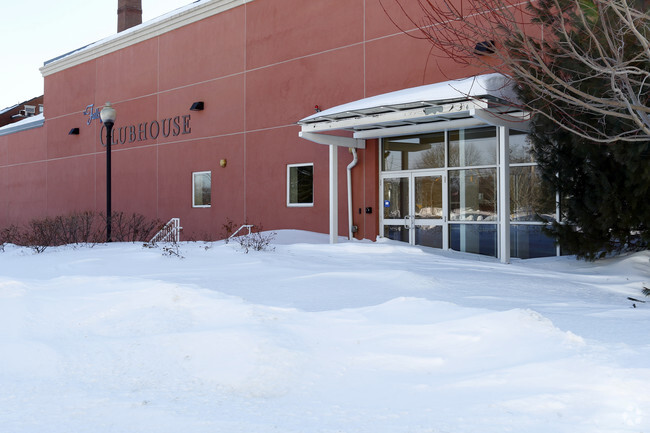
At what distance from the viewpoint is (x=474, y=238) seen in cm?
1327

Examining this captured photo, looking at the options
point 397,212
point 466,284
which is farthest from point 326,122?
point 466,284

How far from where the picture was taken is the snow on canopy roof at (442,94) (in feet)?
34.9

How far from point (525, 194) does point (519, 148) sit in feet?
3.12

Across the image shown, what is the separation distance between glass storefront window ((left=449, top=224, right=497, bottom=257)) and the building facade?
0.08 feet

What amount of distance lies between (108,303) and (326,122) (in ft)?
26.0

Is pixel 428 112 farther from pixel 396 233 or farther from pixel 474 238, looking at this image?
pixel 396 233

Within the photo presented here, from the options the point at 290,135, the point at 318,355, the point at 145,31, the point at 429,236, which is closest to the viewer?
the point at 318,355

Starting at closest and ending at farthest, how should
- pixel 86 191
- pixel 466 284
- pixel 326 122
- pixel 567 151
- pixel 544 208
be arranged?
pixel 466 284 < pixel 567 151 < pixel 544 208 < pixel 326 122 < pixel 86 191

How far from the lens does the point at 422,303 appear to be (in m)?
6.09

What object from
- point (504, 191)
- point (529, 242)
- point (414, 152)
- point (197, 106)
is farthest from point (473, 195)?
point (197, 106)

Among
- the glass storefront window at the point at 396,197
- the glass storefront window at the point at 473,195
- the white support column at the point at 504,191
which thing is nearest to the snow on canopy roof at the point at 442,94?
the white support column at the point at 504,191

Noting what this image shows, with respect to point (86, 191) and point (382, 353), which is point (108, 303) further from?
point (86, 191)

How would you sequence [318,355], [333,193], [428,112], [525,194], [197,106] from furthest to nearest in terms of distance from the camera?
[197,106] → [333,193] → [525,194] → [428,112] → [318,355]

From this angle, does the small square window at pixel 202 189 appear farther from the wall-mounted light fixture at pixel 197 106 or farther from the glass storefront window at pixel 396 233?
the glass storefront window at pixel 396 233
